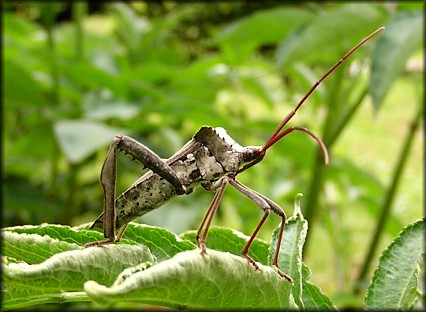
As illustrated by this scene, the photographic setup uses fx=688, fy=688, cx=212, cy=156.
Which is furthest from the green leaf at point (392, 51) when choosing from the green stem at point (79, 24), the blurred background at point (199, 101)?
the green stem at point (79, 24)

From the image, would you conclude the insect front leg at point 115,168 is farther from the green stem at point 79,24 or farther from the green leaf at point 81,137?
the green stem at point 79,24

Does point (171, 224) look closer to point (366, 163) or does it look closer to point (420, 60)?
point (420, 60)

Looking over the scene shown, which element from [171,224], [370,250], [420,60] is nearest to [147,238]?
[171,224]

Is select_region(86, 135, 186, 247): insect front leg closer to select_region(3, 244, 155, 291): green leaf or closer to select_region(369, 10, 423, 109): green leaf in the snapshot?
select_region(3, 244, 155, 291): green leaf

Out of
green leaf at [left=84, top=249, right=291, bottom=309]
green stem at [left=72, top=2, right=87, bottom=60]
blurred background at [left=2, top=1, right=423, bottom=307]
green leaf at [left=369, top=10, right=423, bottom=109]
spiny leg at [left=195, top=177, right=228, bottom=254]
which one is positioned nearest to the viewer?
green leaf at [left=84, top=249, right=291, bottom=309]

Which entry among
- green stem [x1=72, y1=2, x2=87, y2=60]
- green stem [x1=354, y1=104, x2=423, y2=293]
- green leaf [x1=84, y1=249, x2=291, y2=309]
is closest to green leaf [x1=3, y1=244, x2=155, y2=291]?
green leaf [x1=84, y1=249, x2=291, y2=309]

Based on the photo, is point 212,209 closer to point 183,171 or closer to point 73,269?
point 183,171
